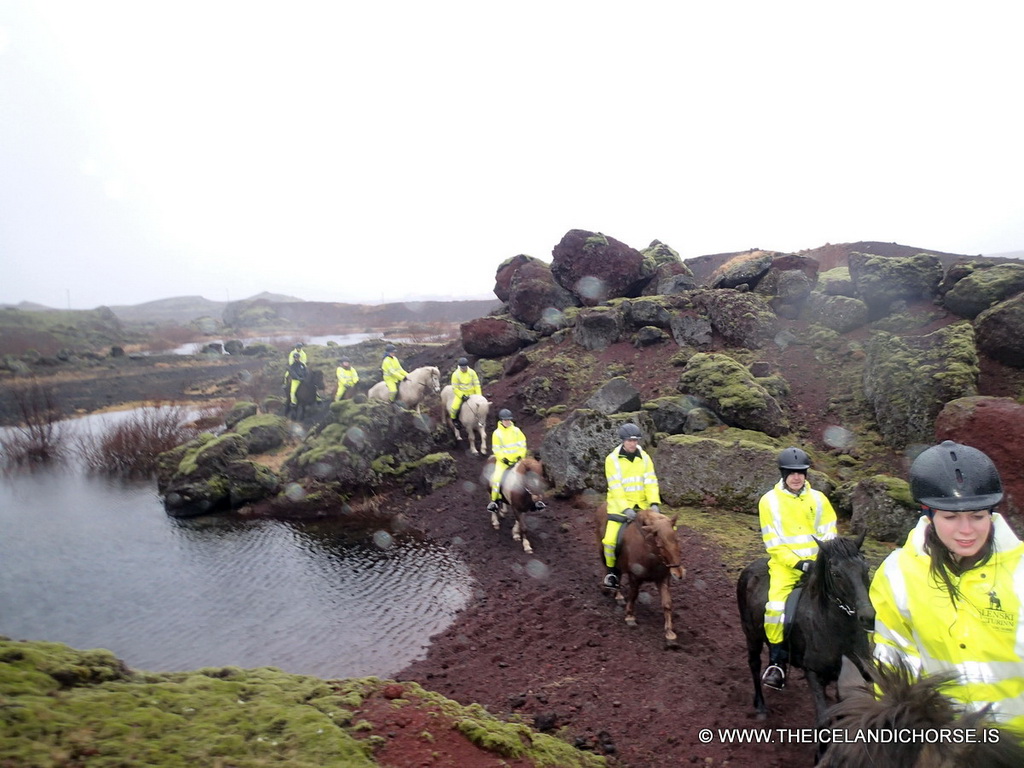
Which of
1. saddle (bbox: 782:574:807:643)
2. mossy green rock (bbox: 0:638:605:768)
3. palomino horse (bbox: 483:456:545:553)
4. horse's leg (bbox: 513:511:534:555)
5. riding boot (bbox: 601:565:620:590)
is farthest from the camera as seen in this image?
palomino horse (bbox: 483:456:545:553)

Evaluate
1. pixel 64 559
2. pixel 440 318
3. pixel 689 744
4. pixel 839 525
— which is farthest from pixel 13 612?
pixel 440 318

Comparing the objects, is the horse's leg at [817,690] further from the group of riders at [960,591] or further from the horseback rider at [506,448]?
the horseback rider at [506,448]

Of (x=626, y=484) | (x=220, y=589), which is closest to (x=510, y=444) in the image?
(x=626, y=484)

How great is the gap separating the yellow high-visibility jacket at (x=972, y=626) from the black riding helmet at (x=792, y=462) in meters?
3.02

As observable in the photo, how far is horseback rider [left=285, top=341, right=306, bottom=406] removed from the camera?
20812 millimetres

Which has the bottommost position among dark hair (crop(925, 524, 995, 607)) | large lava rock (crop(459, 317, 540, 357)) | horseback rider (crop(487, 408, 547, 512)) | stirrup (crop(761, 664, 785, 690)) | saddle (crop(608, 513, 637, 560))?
stirrup (crop(761, 664, 785, 690))

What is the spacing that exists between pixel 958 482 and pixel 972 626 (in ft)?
1.99

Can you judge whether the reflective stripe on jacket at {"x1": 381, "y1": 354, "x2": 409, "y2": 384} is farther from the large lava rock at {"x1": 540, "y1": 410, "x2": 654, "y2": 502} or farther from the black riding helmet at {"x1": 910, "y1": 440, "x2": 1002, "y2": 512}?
the black riding helmet at {"x1": 910, "y1": 440, "x2": 1002, "y2": 512}

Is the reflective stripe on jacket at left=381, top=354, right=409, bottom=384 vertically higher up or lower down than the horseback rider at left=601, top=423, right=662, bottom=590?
higher up

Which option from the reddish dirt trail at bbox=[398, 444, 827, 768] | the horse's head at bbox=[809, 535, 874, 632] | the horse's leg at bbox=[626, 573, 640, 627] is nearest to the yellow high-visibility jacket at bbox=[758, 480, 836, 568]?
the horse's head at bbox=[809, 535, 874, 632]

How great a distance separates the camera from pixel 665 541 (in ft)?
22.9

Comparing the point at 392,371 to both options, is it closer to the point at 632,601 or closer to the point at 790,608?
the point at 632,601

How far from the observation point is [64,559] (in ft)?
39.2

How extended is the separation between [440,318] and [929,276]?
76383mm
